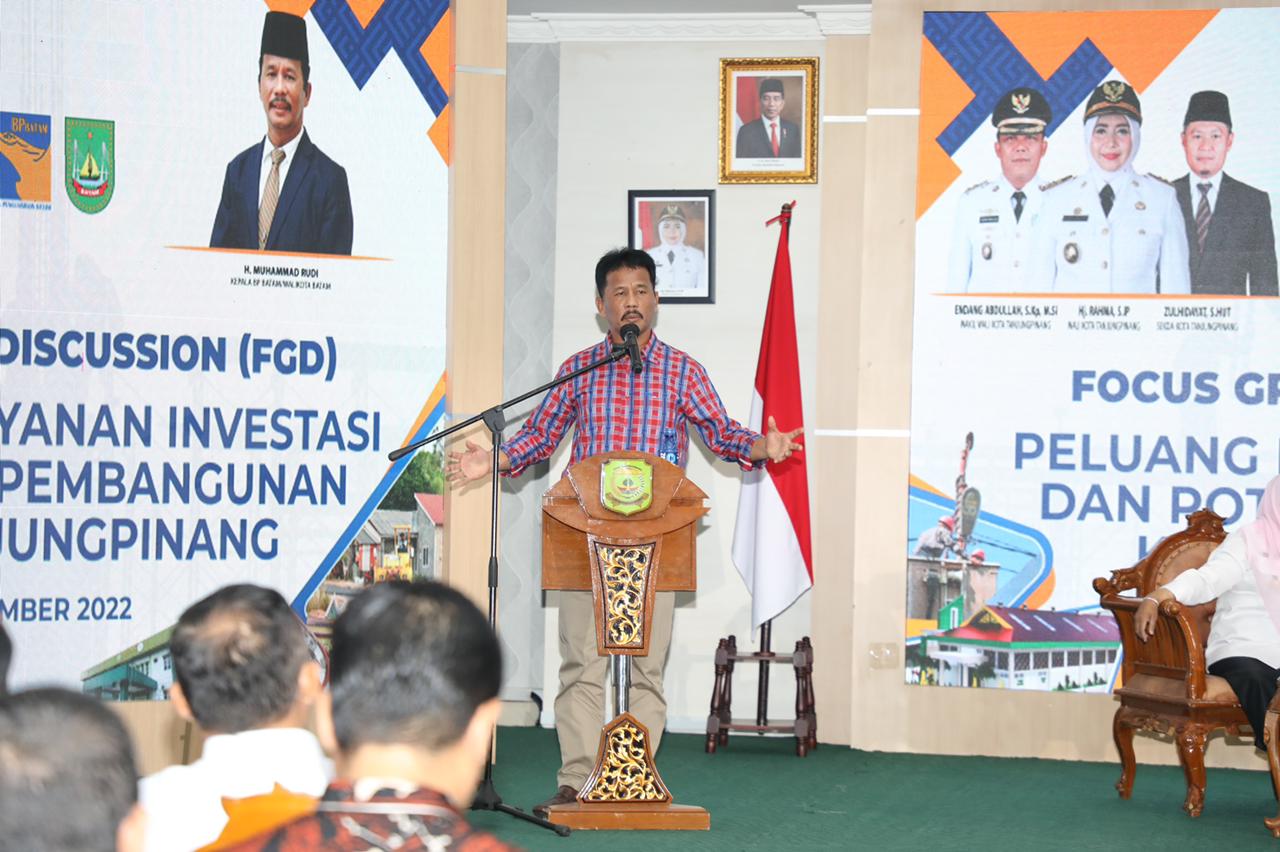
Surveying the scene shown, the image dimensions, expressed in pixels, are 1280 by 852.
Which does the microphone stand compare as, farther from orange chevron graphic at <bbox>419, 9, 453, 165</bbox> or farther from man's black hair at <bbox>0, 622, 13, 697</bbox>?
man's black hair at <bbox>0, 622, 13, 697</bbox>

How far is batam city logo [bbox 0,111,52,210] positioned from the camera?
463 cm

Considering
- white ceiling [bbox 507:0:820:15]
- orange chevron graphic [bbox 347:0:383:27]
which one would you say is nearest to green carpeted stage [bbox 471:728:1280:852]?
orange chevron graphic [bbox 347:0:383:27]

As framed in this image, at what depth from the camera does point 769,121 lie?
6.26 metres

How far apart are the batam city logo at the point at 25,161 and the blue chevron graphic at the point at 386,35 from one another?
40.0 inches

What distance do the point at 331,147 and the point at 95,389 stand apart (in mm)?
1162

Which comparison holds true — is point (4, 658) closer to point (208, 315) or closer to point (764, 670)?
point (208, 315)

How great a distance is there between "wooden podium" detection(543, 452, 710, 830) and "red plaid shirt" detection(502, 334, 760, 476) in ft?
1.16

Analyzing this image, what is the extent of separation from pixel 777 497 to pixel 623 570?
165 cm

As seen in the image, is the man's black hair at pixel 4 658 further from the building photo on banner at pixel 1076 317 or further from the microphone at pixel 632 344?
the building photo on banner at pixel 1076 317

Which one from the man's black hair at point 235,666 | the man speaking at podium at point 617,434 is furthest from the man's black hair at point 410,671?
the man speaking at podium at point 617,434

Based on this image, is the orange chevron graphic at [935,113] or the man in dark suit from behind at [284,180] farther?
the orange chevron graphic at [935,113]

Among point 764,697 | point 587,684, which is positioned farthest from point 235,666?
point 764,697

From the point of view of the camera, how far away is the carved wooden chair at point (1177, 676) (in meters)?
4.56

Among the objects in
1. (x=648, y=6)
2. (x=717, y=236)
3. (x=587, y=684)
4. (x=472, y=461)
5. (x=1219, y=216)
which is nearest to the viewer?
(x=587, y=684)
